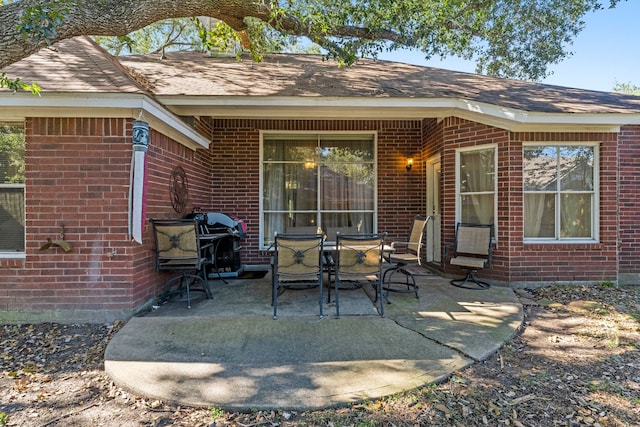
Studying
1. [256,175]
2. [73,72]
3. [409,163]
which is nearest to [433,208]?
[409,163]

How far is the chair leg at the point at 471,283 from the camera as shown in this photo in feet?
17.3

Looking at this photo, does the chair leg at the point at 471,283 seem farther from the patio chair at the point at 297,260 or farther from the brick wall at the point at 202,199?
the patio chair at the point at 297,260

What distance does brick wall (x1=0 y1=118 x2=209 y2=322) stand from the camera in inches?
155

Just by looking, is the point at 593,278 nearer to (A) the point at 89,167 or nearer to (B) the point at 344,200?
(B) the point at 344,200

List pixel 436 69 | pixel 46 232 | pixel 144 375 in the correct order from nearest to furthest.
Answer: pixel 144 375 < pixel 46 232 < pixel 436 69

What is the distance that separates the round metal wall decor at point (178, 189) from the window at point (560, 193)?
5726mm

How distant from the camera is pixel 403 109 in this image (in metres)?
5.61

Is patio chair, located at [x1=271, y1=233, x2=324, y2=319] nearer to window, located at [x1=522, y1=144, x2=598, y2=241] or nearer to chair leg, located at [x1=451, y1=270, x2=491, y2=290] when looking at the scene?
chair leg, located at [x1=451, y1=270, x2=491, y2=290]

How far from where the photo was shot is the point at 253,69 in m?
7.04

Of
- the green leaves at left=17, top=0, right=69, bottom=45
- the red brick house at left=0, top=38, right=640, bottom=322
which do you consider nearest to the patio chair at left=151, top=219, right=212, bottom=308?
the red brick house at left=0, top=38, right=640, bottom=322

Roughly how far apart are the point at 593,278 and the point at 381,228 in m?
3.73

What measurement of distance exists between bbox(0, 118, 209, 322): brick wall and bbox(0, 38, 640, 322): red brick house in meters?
0.02

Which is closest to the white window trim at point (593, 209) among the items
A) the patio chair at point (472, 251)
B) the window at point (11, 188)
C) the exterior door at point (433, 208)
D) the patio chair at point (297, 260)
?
the patio chair at point (472, 251)

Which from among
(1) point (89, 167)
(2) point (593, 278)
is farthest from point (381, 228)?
(1) point (89, 167)
